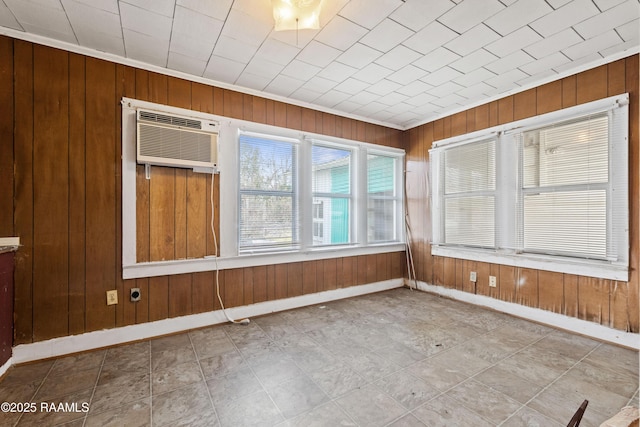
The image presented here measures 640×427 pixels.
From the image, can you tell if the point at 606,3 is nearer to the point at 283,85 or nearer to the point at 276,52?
the point at 276,52

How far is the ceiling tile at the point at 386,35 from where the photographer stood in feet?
6.89

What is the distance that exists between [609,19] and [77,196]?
4.21m

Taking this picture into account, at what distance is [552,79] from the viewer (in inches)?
113

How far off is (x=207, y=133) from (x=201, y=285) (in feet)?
4.96

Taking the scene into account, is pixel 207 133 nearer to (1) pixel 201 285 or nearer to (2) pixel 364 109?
(1) pixel 201 285

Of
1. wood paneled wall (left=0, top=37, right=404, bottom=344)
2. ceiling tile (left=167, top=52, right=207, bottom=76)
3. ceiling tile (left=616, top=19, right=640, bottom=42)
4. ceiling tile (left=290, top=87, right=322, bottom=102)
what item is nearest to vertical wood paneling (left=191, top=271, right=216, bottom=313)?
A: wood paneled wall (left=0, top=37, right=404, bottom=344)

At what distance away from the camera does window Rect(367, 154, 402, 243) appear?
418 centimetres

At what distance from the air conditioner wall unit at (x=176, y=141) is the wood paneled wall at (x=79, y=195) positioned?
0.14m

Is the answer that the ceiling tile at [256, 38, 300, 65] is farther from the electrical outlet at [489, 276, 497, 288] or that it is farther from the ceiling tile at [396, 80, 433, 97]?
the electrical outlet at [489, 276, 497, 288]

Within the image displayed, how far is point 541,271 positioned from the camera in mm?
2977

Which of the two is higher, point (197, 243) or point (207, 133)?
point (207, 133)

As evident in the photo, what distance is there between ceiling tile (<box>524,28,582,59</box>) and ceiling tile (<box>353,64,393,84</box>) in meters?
1.16

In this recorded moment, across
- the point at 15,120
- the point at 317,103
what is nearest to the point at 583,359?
the point at 317,103

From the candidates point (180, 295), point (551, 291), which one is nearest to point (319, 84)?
point (180, 295)
